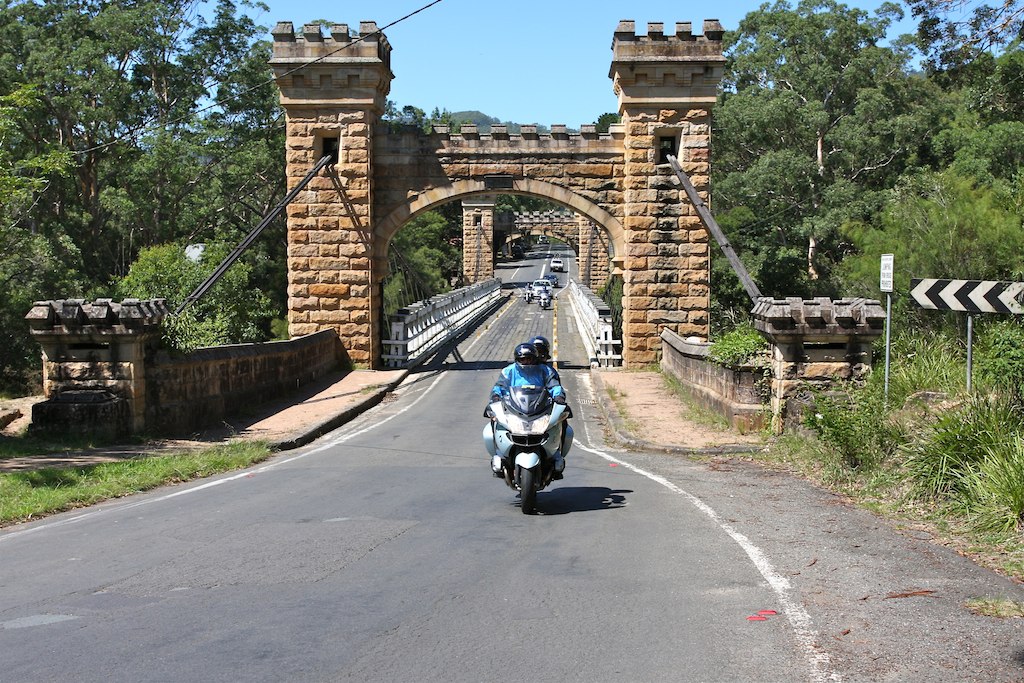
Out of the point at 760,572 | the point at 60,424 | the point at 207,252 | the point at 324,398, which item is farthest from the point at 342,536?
the point at 207,252

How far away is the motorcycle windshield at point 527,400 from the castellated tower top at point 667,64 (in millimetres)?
18082

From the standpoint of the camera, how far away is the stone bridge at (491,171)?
2658 cm

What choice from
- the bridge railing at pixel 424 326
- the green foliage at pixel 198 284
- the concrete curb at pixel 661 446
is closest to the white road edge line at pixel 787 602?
the concrete curb at pixel 661 446

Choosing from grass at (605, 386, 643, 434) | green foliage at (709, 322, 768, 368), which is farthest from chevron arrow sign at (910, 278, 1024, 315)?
grass at (605, 386, 643, 434)

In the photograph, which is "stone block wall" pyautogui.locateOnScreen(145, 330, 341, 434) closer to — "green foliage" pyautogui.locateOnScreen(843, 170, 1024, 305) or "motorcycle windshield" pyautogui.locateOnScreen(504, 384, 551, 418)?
"motorcycle windshield" pyautogui.locateOnScreen(504, 384, 551, 418)

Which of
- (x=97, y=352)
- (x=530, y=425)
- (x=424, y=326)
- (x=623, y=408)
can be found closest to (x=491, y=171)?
(x=424, y=326)

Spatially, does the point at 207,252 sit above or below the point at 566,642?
above

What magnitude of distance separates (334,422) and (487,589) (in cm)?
1214

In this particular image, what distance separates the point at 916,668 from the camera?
5.07 meters

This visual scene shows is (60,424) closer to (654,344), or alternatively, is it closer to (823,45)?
(654,344)

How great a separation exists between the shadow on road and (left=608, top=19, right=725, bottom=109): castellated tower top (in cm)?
1744

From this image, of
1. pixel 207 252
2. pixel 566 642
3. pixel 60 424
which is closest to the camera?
pixel 566 642

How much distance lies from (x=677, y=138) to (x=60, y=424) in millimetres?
17298

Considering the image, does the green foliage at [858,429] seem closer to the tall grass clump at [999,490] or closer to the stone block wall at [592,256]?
the tall grass clump at [999,490]
